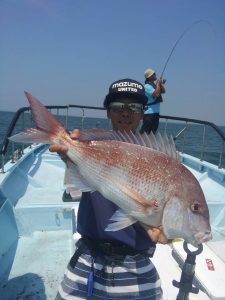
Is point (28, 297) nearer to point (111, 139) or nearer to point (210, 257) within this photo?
point (210, 257)

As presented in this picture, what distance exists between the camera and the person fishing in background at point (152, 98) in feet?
24.1

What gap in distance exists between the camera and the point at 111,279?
2.07m

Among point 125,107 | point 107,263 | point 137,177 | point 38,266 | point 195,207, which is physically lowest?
point 38,266

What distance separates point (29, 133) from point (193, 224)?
1.04 metres

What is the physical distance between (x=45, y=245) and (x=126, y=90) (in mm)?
2524

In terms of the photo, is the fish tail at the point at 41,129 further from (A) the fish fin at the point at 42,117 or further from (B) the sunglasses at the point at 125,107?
(B) the sunglasses at the point at 125,107

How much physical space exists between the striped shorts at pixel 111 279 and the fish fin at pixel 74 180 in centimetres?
54

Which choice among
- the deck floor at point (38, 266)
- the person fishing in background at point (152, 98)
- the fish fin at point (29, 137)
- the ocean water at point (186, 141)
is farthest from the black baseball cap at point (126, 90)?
the person fishing in background at point (152, 98)

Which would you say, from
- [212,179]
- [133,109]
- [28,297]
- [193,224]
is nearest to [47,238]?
[28,297]

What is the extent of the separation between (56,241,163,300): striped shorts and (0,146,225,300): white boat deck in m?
0.76

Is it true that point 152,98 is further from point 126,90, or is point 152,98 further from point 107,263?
point 107,263

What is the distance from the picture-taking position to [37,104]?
1.77 metres

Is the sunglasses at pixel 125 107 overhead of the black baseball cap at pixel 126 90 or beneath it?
beneath

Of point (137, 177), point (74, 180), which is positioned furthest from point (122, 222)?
point (74, 180)
